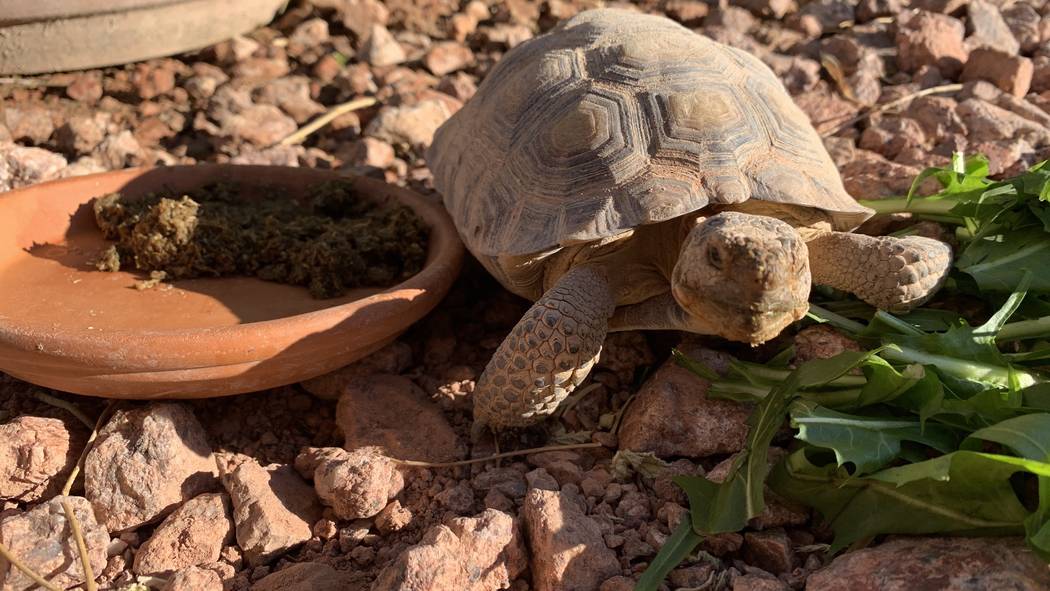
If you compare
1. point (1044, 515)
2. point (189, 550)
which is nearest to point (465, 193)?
point (189, 550)

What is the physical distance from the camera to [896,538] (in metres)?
1.91

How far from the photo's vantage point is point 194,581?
198 centimetres

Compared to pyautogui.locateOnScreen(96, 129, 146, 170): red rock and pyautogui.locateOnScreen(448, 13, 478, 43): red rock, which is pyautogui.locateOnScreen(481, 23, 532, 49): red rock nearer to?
pyautogui.locateOnScreen(448, 13, 478, 43): red rock

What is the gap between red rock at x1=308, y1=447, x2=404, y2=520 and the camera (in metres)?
2.19

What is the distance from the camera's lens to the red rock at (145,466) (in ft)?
7.22

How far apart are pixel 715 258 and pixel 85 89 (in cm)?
350

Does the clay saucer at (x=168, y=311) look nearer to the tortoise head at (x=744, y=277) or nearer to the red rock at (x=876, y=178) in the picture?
the tortoise head at (x=744, y=277)

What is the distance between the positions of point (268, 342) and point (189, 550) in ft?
1.91

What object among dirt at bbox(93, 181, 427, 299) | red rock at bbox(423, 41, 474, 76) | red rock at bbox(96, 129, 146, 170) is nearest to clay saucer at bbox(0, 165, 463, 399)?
dirt at bbox(93, 181, 427, 299)

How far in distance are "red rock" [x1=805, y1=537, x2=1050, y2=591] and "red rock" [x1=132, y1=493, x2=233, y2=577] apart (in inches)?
58.1

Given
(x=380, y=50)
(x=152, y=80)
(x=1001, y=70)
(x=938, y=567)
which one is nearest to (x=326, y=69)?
(x=380, y=50)

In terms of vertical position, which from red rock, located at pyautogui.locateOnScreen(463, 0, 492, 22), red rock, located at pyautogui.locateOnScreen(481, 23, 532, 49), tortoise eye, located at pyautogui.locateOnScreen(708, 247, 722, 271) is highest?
tortoise eye, located at pyautogui.locateOnScreen(708, 247, 722, 271)

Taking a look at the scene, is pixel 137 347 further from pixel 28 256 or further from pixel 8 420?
pixel 28 256

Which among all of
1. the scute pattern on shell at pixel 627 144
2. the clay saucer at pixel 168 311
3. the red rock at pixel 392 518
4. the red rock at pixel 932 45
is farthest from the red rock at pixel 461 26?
the red rock at pixel 392 518
